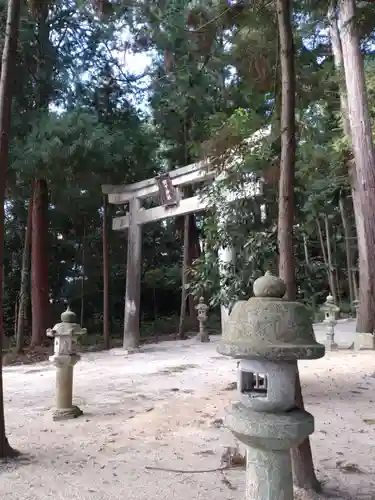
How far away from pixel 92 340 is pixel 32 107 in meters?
6.21

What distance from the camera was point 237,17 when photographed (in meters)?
3.59

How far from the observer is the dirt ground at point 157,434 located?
2.82 metres

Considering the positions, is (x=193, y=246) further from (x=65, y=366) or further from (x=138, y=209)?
(x=65, y=366)

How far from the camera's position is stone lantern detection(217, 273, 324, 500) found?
185cm

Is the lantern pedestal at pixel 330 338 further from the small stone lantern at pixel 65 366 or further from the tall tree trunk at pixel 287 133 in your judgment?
the tall tree trunk at pixel 287 133

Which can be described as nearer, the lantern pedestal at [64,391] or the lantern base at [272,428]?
the lantern base at [272,428]

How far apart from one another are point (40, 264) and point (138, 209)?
2787mm

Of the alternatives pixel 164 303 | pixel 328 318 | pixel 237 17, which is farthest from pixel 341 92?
pixel 164 303

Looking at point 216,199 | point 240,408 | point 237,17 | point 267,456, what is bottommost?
point 267,456

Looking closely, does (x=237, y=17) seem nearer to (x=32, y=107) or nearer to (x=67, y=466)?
(x=67, y=466)

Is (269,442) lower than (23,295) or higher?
lower

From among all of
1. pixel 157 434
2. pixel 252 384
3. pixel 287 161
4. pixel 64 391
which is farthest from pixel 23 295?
pixel 252 384

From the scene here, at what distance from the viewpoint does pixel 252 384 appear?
2.01m

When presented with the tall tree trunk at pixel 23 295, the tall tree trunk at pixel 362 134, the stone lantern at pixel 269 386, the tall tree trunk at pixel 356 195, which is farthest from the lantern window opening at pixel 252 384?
the tall tree trunk at pixel 23 295
